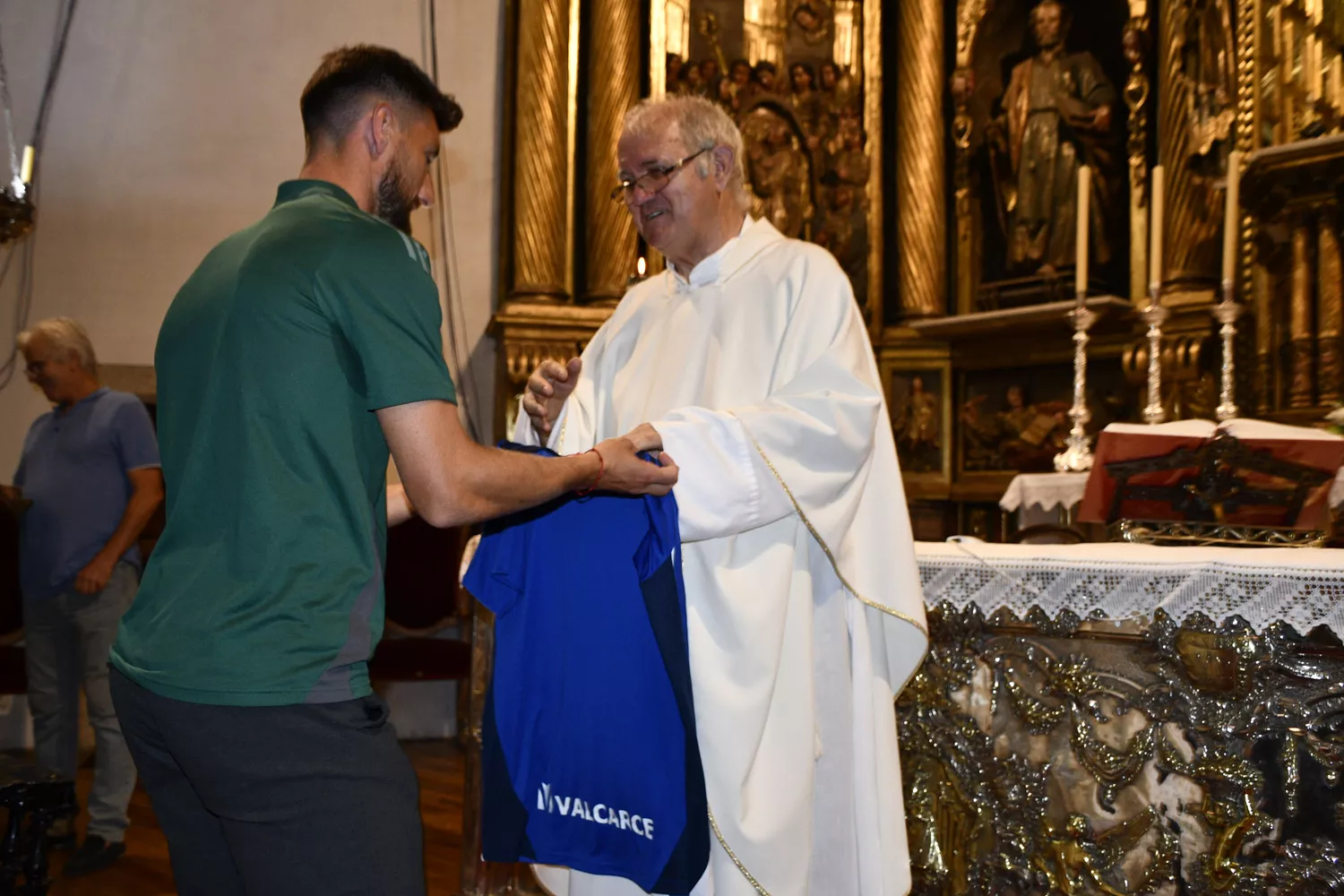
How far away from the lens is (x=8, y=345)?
6.46 metres

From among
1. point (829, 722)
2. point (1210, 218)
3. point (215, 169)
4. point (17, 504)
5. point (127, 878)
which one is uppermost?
point (215, 169)

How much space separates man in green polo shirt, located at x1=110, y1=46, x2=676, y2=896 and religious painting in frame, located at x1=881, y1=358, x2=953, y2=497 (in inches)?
212

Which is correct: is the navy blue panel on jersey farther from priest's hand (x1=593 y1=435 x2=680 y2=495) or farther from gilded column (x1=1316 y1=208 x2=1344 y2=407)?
gilded column (x1=1316 y1=208 x2=1344 y2=407)

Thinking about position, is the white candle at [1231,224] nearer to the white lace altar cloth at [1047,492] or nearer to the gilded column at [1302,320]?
the white lace altar cloth at [1047,492]

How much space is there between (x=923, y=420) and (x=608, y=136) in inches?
96.1

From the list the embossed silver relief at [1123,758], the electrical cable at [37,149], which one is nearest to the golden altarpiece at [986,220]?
the embossed silver relief at [1123,758]

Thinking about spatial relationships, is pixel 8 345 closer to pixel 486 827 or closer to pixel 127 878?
pixel 127 878

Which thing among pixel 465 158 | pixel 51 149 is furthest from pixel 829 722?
pixel 51 149

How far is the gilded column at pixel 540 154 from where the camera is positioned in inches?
265

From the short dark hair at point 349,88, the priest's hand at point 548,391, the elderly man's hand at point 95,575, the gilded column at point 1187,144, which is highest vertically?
the gilded column at point 1187,144

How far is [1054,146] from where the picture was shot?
6.32m

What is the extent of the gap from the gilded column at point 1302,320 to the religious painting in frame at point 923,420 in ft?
6.81

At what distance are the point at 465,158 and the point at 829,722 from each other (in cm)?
542

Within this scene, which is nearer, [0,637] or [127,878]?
[127,878]
